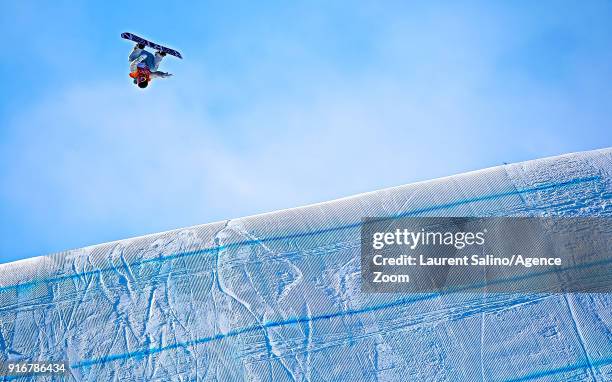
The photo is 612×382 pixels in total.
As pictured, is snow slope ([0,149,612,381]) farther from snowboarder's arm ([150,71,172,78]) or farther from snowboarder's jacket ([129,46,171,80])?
snowboarder's jacket ([129,46,171,80])

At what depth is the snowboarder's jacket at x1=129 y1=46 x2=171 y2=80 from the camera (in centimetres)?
1062

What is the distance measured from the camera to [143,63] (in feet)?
34.9

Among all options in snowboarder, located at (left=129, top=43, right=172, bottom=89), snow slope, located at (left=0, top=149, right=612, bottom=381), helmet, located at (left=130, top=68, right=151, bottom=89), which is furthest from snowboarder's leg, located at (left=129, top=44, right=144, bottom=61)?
snow slope, located at (left=0, top=149, right=612, bottom=381)

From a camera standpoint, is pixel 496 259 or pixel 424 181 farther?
pixel 424 181

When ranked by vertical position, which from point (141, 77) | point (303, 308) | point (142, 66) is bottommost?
point (303, 308)

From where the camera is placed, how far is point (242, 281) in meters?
Answer: 11.8

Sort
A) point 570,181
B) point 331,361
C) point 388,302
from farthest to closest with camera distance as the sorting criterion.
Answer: point 570,181, point 388,302, point 331,361

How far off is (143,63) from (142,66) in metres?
0.05

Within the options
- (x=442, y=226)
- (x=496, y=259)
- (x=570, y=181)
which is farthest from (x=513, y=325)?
(x=570, y=181)

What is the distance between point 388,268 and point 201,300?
2964mm

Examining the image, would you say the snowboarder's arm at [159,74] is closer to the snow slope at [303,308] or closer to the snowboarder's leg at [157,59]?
the snowboarder's leg at [157,59]

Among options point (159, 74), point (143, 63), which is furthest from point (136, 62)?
point (159, 74)

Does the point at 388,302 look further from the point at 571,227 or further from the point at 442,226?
the point at 571,227

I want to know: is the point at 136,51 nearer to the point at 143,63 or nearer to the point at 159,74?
the point at 143,63
